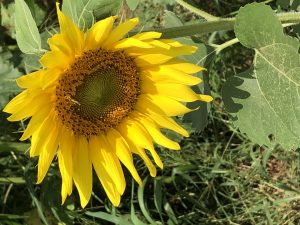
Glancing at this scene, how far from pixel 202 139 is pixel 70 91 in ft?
4.91

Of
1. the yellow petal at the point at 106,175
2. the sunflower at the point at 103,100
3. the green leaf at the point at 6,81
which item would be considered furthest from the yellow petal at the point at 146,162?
the green leaf at the point at 6,81

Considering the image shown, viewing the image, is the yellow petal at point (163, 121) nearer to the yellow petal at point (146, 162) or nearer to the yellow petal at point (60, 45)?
the yellow petal at point (146, 162)

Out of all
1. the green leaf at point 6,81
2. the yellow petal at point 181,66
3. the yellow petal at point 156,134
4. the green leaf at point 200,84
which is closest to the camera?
the yellow petal at point 181,66

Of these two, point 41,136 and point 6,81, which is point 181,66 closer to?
point 41,136

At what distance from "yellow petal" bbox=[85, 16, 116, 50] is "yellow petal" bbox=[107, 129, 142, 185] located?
433 millimetres

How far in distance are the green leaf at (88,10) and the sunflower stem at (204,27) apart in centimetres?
18

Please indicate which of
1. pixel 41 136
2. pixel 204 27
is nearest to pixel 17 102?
pixel 41 136

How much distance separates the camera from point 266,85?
226 centimetres

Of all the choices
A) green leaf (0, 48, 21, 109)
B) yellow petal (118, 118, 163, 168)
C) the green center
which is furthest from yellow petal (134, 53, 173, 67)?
green leaf (0, 48, 21, 109)

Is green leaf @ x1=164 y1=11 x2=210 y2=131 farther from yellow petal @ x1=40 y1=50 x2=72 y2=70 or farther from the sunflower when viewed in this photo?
yellow petal @ x1=40 y1=50 x2=72 y2=70

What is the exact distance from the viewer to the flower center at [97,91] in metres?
1.95

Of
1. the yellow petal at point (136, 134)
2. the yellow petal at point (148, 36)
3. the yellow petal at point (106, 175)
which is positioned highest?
the yellow petal at point (148, 36)

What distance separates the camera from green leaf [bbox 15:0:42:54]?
69.3 inches

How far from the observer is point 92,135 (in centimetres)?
218
